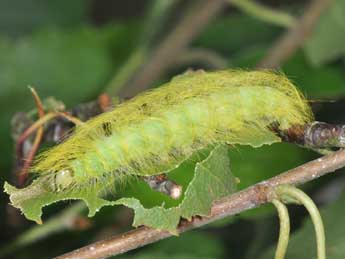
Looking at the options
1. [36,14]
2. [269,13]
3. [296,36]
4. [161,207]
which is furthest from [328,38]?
[36,14]

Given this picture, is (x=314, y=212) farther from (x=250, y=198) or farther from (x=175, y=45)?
(x=175, y=45)

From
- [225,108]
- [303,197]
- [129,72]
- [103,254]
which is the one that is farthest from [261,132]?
[129,72]

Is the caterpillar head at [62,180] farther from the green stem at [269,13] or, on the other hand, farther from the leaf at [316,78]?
the green stem at [269,13]

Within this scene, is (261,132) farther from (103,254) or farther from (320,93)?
(320,93)

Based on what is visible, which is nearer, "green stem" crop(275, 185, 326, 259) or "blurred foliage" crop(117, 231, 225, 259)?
"green stem" crop(275, 185, 326, 259)

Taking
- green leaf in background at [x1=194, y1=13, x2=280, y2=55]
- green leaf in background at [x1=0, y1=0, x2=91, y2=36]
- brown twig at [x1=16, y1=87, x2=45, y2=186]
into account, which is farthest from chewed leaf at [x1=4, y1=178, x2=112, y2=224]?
green leaf in background at [x1=0, y1=0, x2=91, y2=36]

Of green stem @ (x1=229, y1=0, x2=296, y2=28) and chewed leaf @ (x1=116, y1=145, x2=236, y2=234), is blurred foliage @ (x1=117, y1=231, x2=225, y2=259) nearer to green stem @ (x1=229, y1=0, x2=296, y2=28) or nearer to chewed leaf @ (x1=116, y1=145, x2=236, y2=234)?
green stem @ (x1=229, y1=0, x2=296, y2=28)
